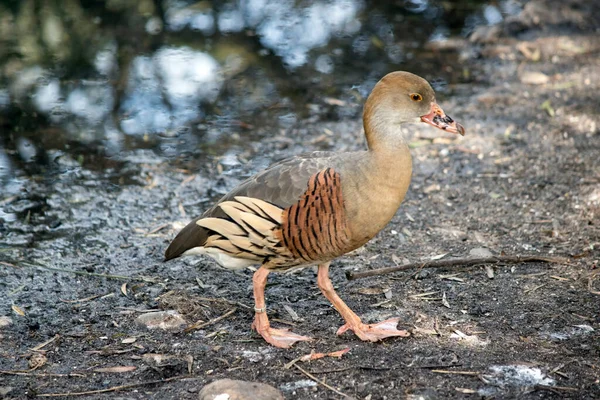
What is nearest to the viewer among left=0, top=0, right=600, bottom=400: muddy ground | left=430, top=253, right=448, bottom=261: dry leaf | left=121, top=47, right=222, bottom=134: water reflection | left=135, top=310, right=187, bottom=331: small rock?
left=0, top=0, right=600, bottom=400: muddy ground

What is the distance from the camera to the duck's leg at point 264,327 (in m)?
5.05

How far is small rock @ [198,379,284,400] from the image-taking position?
4238 millimetres

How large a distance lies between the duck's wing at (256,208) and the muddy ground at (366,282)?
23.4 inches

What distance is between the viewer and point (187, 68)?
33.4 feet

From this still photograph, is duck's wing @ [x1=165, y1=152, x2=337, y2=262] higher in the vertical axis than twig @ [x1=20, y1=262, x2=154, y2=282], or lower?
higher

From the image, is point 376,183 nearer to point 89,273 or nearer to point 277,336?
point 277,336

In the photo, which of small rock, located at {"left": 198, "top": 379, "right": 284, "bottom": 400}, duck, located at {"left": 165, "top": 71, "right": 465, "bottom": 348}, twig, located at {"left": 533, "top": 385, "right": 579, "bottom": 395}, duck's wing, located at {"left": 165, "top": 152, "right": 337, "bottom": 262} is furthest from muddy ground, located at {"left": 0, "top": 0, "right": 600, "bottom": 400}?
duck's wing, located at {"left": 165, "top": 152, "right": 337, "bottom": 262}

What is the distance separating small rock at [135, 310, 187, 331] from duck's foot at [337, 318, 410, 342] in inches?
42.7

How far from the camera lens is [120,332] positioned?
17.1 ft

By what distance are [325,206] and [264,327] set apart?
2.97 feet

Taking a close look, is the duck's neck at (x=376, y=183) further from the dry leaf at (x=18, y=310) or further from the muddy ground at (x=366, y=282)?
the dry leaf at (x=18, y=310)

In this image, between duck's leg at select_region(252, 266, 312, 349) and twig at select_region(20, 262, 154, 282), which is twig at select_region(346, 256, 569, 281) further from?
twig at select_region(20, 262, 154, 282)

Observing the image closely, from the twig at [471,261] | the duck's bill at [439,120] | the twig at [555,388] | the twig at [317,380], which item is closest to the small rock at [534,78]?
the twig at [471,261]

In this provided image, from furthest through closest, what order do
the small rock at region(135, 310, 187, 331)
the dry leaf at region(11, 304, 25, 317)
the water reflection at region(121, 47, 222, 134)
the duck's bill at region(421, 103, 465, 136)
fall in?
the water reflection at region(121, 47, 222, 134) < the dry leaf at region(11, 304, 25, 317) < the small rock at region(135, 310, 187, 331) < the duck's bill at region(421, 103, 465, 136)
